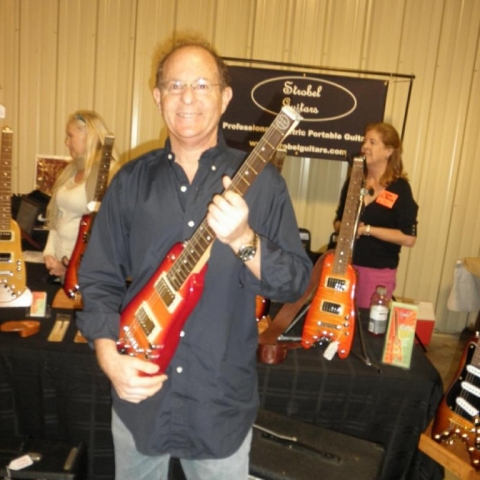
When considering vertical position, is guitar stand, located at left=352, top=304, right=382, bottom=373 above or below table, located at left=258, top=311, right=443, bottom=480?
above

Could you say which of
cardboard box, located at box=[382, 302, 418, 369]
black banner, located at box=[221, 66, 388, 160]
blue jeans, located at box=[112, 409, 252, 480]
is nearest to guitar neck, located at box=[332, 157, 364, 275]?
cardboard box, located at box=[382, 302, 418, 369]

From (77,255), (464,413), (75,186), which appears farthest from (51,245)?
(464,413)

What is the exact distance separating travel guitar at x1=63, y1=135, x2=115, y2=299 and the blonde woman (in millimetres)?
208

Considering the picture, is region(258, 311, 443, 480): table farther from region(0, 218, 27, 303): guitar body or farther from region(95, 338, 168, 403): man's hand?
region(0, 218, 27, 303): guitar body

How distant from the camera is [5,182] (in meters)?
2.20

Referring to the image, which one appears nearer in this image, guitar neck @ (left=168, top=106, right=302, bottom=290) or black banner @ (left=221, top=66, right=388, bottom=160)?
guitar neck @ (left=168, top=106, right=302, bottom=290)

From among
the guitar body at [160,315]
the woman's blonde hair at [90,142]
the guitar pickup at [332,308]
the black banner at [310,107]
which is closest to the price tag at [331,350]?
the guitar pickup at [332,308]

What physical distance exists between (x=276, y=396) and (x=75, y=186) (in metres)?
1.55

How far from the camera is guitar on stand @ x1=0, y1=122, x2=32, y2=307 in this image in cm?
215

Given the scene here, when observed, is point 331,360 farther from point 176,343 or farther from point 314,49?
point 314,49

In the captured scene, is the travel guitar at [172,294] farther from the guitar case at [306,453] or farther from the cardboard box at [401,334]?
the cardboard box at [401,334]

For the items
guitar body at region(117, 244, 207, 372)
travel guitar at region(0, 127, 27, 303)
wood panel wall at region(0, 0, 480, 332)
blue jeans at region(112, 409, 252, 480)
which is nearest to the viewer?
guitar body at region(117, 244, 207, 372)

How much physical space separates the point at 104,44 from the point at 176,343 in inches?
135

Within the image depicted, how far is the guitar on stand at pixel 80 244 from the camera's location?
2301 mm
